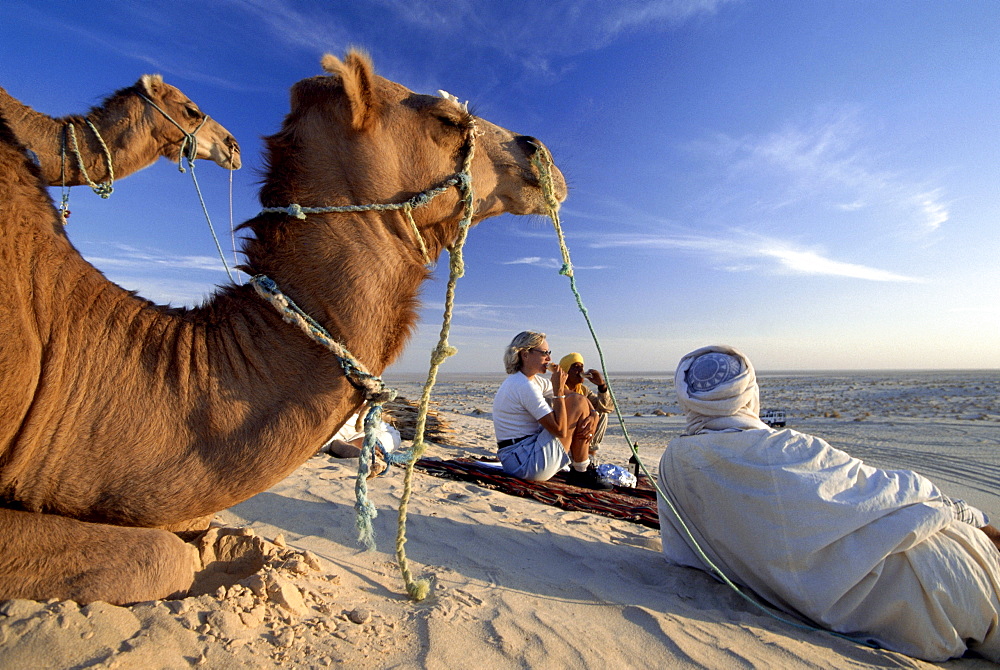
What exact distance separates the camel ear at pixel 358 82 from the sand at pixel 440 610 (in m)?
1.63

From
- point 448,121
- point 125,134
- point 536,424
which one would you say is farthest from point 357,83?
point 536,424

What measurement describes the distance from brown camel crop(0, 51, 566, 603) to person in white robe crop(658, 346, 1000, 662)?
181 cm

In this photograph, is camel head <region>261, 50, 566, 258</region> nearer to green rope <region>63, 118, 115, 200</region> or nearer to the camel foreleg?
the camel foreleg

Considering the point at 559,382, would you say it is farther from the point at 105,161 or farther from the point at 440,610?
the point at 105,161

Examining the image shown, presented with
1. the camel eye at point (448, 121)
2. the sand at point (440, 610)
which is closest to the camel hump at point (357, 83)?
the camel eye at point (448, 121)

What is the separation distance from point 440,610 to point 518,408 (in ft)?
11.7

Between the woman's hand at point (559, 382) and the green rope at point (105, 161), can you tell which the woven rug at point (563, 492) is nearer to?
the woman's hand at point (559, 382)

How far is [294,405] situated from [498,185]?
1190 millimetres

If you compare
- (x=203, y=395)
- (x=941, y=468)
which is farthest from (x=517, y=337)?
(x=941, y=468)

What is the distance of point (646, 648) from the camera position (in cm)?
217

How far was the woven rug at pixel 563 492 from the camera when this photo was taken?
183 inches

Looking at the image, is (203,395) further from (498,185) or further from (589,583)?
(589,583)

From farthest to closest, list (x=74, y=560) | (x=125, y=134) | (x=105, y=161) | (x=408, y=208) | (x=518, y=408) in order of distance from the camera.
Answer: (x=518, y=408) < (x=125, y=134) < (x=105, y=161) < (x=408, y=208) < (x=74, y=560)

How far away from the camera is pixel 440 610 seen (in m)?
2.23
